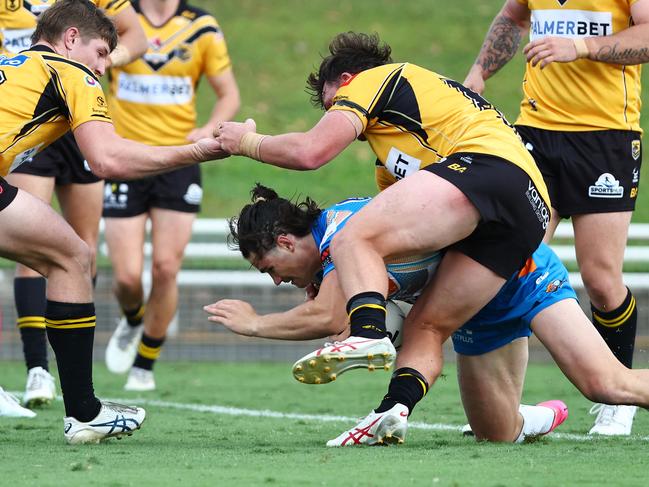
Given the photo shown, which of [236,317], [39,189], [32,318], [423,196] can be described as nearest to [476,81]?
[423,196]

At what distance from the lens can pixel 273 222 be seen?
514 centimetres

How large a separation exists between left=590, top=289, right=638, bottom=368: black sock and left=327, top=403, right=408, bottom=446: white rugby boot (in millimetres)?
1764

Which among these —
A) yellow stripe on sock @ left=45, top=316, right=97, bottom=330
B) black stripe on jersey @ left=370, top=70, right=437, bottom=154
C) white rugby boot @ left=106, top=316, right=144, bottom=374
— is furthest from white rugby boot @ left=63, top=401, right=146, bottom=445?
white rugby boot @ left=106, top=316, right=144, bottom=374

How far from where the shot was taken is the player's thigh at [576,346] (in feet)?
16.6

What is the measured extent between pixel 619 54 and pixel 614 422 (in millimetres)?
1871

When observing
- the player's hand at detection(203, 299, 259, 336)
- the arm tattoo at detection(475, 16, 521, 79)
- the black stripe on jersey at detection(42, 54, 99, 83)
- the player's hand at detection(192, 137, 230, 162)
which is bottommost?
the player's hand at detection(203, 299, 259, 336)

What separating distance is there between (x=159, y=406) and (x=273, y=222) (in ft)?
8.98

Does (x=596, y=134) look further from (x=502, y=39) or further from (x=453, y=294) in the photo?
(x=453, y=294)

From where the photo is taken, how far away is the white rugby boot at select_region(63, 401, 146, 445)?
5.24m

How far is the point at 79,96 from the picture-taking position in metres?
5.08

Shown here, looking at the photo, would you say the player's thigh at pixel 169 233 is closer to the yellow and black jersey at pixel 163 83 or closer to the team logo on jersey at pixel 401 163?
the yellow and black jersey at pixel 163 83

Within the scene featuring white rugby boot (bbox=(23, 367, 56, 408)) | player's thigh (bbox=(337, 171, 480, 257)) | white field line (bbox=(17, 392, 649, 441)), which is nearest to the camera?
player's thigh (bbox=(337, 171, 480, 257))

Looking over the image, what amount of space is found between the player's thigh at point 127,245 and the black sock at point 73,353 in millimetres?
3550

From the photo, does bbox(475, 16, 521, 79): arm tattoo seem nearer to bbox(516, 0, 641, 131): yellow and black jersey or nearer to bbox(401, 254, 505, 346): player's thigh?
bbox(516, 0, 641, 131): yellow and black jersey
